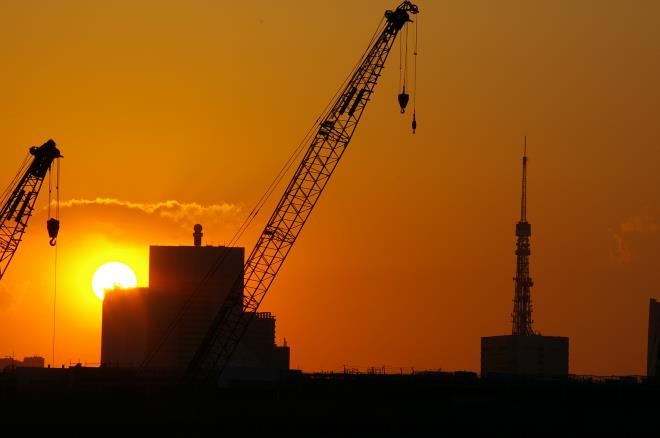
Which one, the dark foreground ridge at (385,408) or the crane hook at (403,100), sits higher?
the crane hook at (403,100)

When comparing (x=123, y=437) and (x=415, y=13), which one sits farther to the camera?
(x=415, y=13)

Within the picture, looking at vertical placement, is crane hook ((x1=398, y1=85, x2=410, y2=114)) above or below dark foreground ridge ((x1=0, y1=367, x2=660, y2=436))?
above

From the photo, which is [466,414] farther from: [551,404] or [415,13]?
[415,13]

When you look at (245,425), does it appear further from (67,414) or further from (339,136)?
(339,136)

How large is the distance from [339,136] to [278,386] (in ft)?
103

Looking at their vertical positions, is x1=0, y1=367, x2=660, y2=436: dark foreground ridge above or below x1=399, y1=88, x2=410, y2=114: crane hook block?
below

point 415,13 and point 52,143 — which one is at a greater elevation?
point 415,13

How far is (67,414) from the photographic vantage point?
190625 millimetres

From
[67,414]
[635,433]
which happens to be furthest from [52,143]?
[635,433]

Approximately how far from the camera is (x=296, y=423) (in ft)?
600

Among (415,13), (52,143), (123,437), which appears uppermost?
(415,13)

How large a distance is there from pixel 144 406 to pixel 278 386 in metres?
16.4

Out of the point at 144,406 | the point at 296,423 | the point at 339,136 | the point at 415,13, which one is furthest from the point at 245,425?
the point at 415,13

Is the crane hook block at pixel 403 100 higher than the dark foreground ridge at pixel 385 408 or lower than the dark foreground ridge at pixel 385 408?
higher
